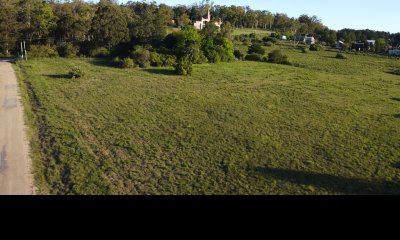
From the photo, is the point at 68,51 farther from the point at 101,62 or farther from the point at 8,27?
the point at 8,27

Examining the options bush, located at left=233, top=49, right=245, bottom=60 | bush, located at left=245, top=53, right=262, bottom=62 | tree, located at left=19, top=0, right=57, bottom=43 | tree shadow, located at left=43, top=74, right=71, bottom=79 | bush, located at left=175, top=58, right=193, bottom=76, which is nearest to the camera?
tree shadow, located at left=43, top=74, right=71, bottom=79

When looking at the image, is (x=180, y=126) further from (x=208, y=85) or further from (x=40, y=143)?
(x=208, y=85)

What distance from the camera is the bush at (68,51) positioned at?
40188 millimetres

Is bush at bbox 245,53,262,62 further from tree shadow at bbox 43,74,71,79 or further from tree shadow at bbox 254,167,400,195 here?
tree shadow at bbox 254,167,400,195

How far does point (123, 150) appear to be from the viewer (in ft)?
45.2

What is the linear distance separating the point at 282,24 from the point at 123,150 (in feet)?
311

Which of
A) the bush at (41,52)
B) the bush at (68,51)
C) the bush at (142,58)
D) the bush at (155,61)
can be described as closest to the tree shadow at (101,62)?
the bush at (142,58)

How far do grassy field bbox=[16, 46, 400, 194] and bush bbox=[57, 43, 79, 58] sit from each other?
11406 mm

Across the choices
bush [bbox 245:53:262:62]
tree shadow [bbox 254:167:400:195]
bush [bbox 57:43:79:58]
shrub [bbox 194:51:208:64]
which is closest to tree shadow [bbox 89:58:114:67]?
bush [bbox 57:43:79:58]

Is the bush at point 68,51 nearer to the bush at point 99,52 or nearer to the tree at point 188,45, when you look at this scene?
the bush at point 99,52

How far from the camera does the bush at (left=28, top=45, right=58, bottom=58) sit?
125 ft

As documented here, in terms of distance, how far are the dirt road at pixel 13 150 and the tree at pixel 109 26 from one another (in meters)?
20.6

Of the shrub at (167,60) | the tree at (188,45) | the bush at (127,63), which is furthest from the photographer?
the tree at (188,45)
